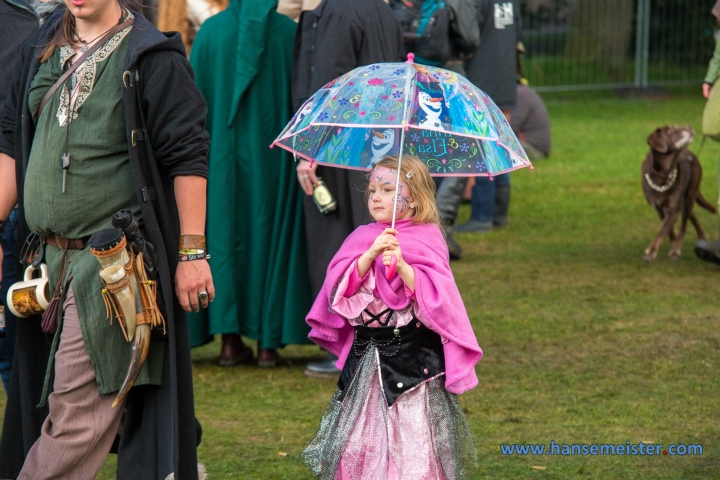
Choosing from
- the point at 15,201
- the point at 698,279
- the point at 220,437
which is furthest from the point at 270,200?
the point at 698,279

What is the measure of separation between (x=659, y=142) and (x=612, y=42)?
12.8 meters

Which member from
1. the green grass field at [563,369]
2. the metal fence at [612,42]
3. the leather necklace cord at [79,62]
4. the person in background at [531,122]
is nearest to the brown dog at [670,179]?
the green grass field at [563,369]

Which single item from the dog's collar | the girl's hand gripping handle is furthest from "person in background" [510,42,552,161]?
the girl's hand gripping handle

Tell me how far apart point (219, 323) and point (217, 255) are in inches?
13.7

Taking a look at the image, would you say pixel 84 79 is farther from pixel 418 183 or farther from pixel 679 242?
pixel 679 242

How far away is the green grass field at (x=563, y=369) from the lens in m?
4.52

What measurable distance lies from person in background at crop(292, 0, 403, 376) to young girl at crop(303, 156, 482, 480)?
60.5 inches

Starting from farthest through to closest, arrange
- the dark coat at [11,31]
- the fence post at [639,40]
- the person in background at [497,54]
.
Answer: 1. the fence post at [639,40]
2. the person in background at [497,54]
3. the dark coat at [11,31]

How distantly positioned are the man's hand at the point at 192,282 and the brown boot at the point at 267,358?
2.52m

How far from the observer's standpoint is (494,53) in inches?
349

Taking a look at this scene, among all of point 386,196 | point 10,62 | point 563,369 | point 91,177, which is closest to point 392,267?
point 386,196

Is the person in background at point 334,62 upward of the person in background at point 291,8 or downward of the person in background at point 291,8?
downward

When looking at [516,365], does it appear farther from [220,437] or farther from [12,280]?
[12,280]

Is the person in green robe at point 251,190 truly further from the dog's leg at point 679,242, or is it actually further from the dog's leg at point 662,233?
the dog's leg at point 679,242
